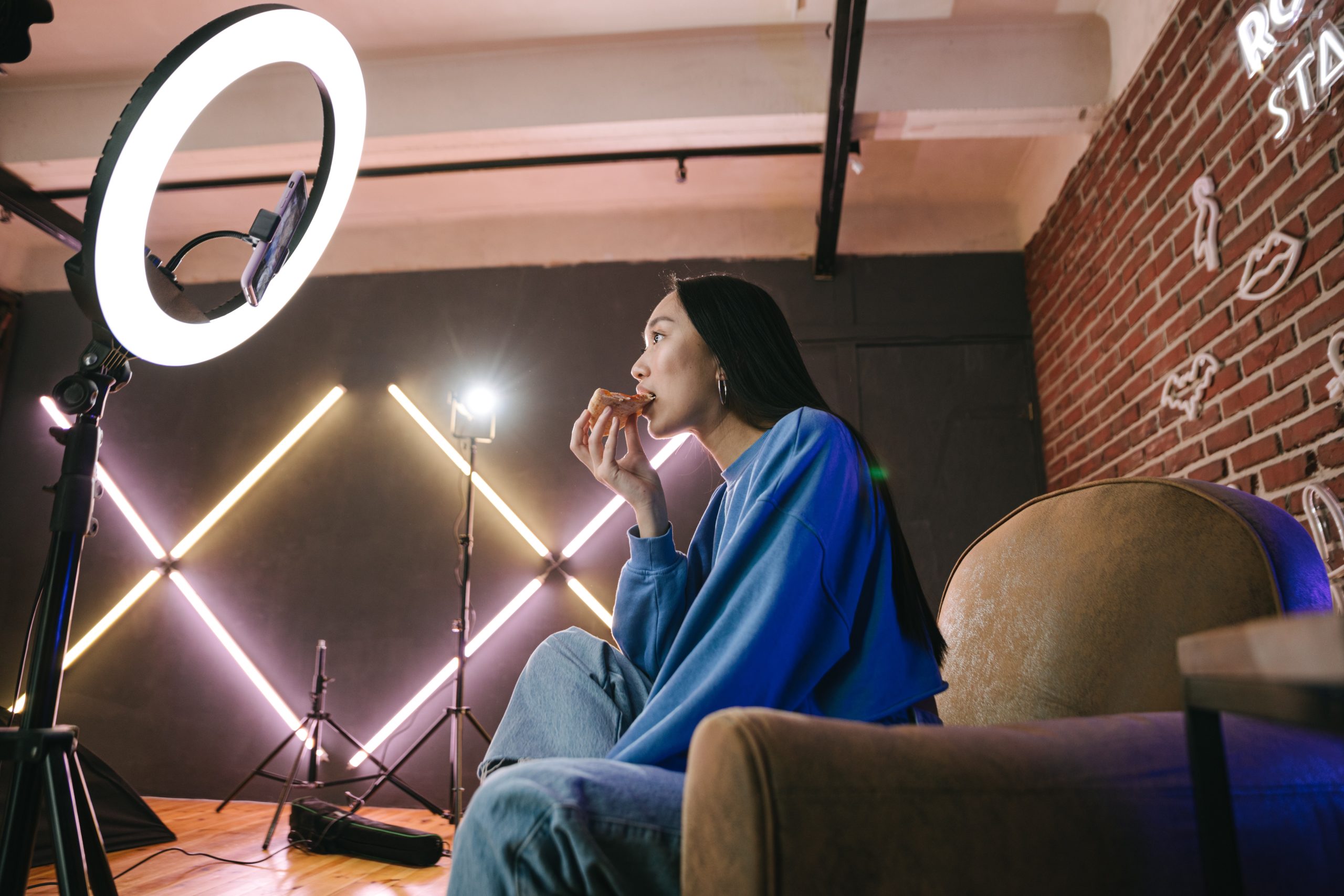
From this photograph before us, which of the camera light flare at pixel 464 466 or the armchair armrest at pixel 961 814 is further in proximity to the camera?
the camera light flare at pixel 464 466

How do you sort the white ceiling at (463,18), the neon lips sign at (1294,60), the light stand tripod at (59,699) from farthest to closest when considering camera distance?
the white ceiling at (463,18) → the neon lips sign at (1294,60) → the light stand tripod at (59,699)

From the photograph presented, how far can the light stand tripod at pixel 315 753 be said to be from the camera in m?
2.84

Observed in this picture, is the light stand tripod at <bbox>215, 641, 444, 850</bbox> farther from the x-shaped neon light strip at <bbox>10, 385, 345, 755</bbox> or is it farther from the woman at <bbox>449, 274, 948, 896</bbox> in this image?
the woman at <bbox>449, 274, 948, 896</bbox>

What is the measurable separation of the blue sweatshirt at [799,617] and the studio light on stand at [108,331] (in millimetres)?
646

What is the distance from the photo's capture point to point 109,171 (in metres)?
0.91

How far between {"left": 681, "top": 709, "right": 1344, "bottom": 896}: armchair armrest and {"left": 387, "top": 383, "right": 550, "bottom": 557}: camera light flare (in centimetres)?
306

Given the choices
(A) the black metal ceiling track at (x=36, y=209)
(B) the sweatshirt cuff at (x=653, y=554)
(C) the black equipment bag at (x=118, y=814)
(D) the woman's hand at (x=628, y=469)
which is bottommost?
(C) the black equipment bag at (x=118, y=814)

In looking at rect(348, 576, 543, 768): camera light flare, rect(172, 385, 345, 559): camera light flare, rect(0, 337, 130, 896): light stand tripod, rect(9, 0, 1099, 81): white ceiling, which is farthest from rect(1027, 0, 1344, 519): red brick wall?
rect(172, 385, 345, 559): camera light flare

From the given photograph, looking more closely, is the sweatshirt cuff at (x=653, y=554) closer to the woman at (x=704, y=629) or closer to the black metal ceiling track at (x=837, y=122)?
the woman at (x=704, y=629)

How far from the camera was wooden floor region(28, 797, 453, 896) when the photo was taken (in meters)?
1.95

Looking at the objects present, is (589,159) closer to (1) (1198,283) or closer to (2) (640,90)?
(2) (640,90)

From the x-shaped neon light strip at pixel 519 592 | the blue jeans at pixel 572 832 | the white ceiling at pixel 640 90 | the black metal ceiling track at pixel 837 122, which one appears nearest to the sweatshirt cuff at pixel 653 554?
the blue jeans at pixel 572 832

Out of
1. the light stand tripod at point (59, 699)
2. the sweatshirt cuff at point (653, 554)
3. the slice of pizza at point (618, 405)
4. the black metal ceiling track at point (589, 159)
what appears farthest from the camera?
the black metal ceiling track at point (589, 159)

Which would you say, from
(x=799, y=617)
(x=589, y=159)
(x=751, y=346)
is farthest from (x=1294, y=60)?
(x=589, y=159)
